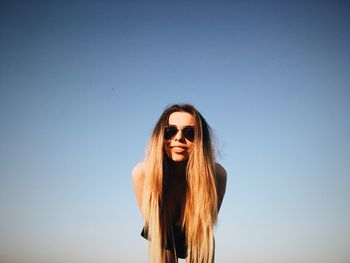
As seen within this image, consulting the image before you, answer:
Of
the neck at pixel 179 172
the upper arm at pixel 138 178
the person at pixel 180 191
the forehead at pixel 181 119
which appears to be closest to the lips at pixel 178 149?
the person at pixel 180 191

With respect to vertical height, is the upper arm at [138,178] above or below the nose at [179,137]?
below

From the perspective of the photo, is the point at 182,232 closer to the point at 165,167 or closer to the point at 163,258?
the point at 163,258

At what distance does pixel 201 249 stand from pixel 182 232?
1.69ft

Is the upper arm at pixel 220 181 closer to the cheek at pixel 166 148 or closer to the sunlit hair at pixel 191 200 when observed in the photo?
the sunlit hair at pixel 191 200

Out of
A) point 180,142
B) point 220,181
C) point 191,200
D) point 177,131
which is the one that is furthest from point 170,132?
point 220,181

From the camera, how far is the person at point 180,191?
6195 mm

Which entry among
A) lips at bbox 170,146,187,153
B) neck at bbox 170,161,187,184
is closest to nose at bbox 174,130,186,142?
lips at bbox 170,146,187,153

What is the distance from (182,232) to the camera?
21.0 ft

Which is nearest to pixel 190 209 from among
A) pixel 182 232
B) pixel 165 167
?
pixel 182 232

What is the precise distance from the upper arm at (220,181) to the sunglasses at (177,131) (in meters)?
0.97

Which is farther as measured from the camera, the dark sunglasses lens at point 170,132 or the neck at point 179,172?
the neck at point 179,172

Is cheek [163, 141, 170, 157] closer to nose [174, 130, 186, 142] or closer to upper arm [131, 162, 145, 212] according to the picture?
nose [174, 130, 186, 142]

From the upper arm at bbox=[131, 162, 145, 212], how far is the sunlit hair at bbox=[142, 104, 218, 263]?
40 centimetres

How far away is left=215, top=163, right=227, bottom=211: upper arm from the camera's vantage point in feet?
22.7
